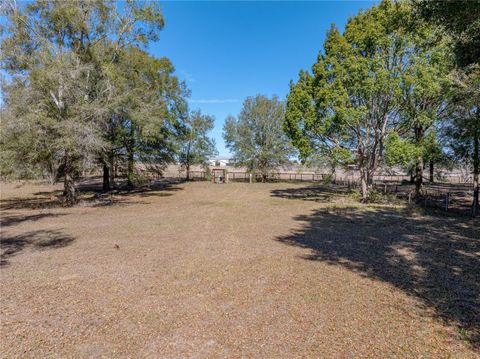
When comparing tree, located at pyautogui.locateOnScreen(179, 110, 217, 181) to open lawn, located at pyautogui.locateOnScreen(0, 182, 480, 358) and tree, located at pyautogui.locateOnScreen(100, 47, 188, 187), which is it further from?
open lawn, located at pyautogui.locateOnScreen(0, 182, 480, 358)

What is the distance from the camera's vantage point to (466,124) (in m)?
14.0

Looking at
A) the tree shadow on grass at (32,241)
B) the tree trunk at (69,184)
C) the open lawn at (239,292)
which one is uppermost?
the tree trunk at (69,184)

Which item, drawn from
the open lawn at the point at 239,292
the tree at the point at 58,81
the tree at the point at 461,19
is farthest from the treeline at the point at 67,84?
the tree at the point at 461,19

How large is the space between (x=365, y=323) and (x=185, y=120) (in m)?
35.2

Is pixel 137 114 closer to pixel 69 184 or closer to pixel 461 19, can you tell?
pixel 69 184

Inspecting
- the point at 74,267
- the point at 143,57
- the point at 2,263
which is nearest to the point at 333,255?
the point at 74,267

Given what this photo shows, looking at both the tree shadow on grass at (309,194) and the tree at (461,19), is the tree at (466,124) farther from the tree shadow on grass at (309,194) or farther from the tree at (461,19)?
the tree shadow on grass at (309,194)

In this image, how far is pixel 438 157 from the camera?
52.5ft

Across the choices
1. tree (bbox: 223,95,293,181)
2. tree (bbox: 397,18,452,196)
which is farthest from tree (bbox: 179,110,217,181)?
tree (bbox: 397,18,452,196)

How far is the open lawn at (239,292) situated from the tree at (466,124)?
252 inches

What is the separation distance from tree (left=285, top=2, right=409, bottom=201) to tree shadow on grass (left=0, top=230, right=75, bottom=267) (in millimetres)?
13815

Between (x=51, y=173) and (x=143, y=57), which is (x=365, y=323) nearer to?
(x=51, y=173)

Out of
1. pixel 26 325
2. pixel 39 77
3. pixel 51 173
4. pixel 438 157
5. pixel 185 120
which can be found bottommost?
pixel 26 325

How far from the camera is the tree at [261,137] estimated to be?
36938 mm
